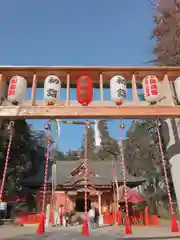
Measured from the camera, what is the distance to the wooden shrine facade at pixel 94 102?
5.53 m

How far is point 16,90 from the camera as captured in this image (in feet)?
18.9

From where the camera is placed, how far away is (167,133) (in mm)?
6129

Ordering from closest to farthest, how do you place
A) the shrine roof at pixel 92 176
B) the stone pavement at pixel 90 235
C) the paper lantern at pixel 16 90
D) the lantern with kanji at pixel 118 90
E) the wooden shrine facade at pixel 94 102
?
the wooden shrine facade at pixel 94 102 → the paper lantern at pixel 16 90 → the lantern with kanji at pixel 118 90 → the stone pavement at pixel 90 235 → the shrine roof at pixel 92 176

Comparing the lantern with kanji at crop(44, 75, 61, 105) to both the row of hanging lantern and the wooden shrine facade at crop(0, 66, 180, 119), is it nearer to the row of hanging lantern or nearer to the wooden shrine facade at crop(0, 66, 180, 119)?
the row of hanging lantern

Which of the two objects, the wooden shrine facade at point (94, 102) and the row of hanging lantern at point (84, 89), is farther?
the row of hanging lantern at point (84, 89)

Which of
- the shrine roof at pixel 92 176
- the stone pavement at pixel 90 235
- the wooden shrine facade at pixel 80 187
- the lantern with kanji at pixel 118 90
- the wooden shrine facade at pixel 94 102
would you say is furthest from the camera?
the shrine roof at pixel 92 176

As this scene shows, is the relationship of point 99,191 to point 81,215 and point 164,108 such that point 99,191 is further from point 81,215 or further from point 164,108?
point 164,108

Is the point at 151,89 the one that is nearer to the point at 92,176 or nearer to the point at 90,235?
the point at 90,235

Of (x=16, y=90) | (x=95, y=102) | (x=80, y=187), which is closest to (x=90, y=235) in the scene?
(x=95, y=102)

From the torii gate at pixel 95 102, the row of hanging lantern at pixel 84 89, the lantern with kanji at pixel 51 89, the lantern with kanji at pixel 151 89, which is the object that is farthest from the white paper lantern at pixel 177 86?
the lantern with kanji at pixel 51 89

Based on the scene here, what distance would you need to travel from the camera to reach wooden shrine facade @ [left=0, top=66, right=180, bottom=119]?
5.53 metres

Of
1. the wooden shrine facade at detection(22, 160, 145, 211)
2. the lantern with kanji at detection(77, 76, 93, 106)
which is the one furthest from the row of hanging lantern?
the wooden shrine facade at detection(22, 160, 145, 211)

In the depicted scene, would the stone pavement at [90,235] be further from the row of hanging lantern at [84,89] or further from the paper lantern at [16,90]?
the paper lantern at [16,90]

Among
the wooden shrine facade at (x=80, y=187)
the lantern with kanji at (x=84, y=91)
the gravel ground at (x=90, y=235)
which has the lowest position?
the gravel ground at (x=90, y=235)
